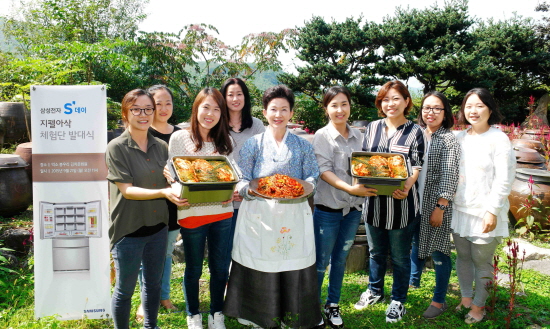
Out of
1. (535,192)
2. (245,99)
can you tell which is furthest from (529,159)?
(245,99)

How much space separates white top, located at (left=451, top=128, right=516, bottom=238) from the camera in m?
2.71

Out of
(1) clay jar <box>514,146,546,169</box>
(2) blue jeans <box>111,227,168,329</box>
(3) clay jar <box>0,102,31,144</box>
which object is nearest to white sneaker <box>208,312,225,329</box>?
(2) blue jeans <box>111,227,168,329</box>

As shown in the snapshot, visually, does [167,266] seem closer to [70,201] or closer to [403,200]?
[70,201]

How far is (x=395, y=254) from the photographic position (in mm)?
2994

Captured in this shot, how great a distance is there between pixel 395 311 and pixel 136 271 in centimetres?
204

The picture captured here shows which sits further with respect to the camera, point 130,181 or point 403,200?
point 403,200

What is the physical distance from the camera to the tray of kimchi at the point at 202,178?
2.16 metres

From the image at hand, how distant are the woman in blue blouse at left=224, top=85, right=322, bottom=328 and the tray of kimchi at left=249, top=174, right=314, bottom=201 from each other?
0.09m

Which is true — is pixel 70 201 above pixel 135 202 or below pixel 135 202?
below

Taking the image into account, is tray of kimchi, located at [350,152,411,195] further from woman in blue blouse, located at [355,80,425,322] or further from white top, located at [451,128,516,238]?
white top, located at [451,128,516,238]

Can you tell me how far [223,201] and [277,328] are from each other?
1.12 m

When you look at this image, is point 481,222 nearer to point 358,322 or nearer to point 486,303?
point 486,303

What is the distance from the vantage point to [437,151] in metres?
2.92

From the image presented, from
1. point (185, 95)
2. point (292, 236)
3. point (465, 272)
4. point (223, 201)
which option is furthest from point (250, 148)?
point (185, 95)
